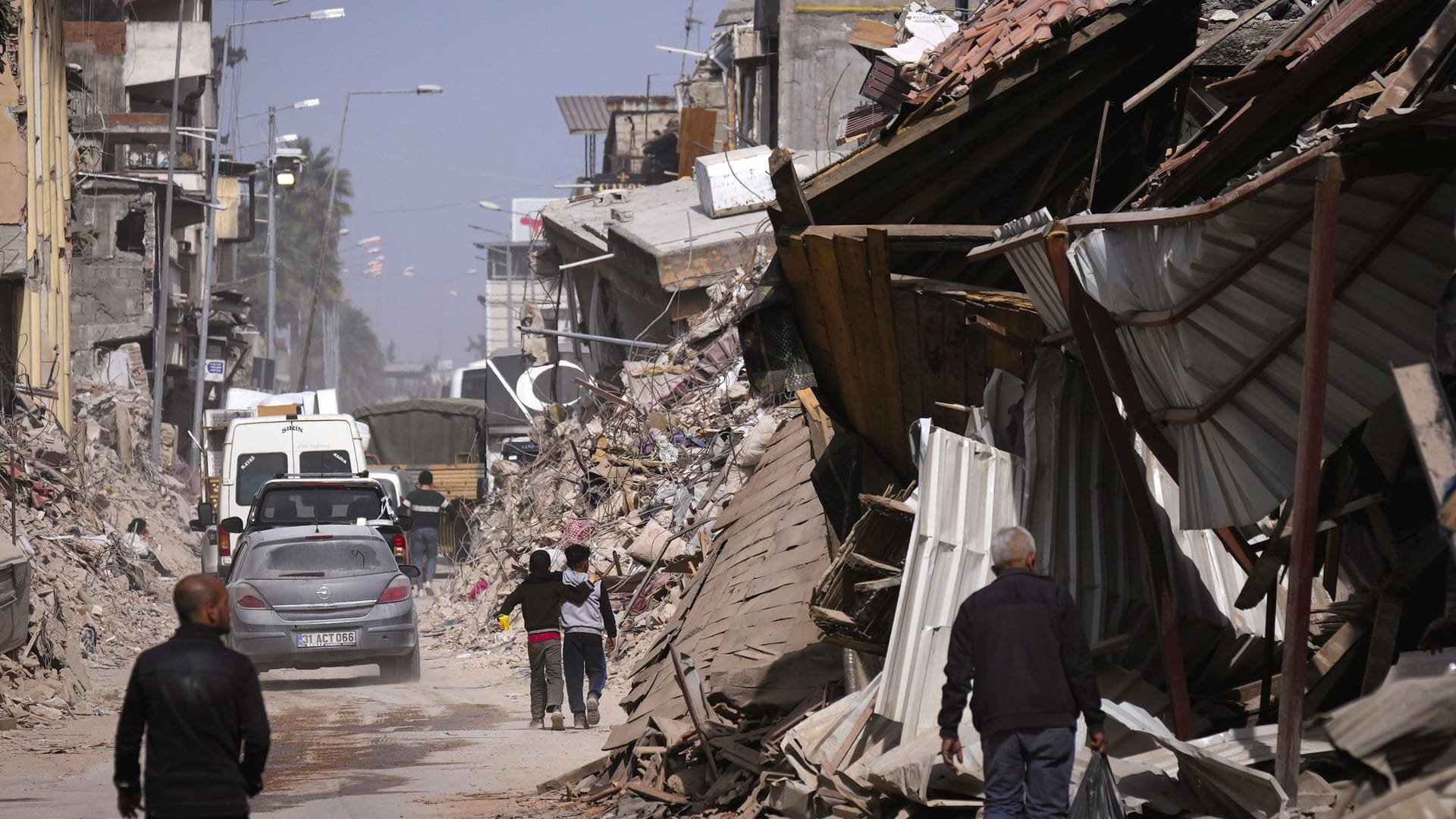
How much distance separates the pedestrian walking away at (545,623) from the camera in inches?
514

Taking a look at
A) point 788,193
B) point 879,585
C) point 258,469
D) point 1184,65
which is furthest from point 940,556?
point 258,469

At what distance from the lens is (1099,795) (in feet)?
19.5

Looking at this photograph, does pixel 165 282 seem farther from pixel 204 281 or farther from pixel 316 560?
pixel 316 560

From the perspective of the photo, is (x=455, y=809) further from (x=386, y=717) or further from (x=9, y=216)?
(x=9, y=216)

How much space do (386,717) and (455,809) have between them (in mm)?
4808

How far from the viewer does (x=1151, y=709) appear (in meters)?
7.38

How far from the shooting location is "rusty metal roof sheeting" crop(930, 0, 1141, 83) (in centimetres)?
895

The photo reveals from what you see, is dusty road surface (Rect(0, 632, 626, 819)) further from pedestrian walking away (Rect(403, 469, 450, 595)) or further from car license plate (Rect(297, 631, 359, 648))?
pedestrian walking away (Rect(403, 469, 450, 595))

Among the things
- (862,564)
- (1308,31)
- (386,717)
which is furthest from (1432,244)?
(386,717)

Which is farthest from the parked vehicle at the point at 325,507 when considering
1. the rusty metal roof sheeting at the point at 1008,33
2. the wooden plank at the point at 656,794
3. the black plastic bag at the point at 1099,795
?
the black plastic bag at the point at 1099,795

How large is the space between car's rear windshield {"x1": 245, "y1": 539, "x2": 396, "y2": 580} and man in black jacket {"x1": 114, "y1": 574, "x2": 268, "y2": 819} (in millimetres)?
10473

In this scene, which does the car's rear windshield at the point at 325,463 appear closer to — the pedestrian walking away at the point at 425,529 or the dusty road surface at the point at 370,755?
the pedestrian walking away at the point at 425,529

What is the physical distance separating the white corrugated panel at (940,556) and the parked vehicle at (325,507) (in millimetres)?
12474

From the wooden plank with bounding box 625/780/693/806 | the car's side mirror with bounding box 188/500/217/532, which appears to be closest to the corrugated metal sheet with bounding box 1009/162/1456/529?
the wooden plank with bounding box 625/780/693/806
